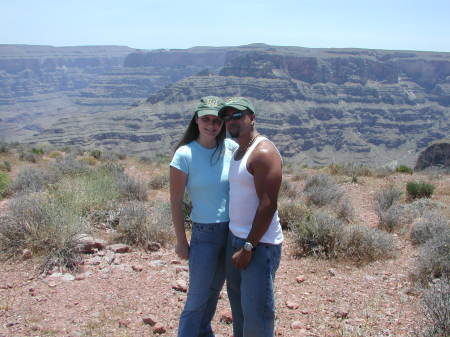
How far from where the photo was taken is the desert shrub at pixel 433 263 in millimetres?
4215

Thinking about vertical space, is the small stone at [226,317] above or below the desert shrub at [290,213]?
above

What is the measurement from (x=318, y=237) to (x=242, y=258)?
308 centimetres

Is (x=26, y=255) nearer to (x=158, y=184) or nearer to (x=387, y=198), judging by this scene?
(x=158, y=184)

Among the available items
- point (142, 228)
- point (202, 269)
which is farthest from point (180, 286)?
point (202, 269)

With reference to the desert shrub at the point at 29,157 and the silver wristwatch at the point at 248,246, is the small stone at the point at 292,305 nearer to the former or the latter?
the silver wristwatch at the point at 248,246

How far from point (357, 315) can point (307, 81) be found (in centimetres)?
11753

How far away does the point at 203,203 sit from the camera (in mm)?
2787

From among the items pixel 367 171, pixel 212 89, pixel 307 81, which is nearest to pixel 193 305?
pixel 367 171

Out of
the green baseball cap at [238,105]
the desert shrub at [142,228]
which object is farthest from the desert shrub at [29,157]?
the green baseball cap at [238,105]

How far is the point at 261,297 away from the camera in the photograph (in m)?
2.47

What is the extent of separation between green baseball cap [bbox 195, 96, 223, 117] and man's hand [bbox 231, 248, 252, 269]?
904 mm

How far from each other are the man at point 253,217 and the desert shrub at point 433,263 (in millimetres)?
2453

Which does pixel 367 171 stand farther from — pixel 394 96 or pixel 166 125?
pixel 394 96

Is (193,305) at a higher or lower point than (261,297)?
lower
